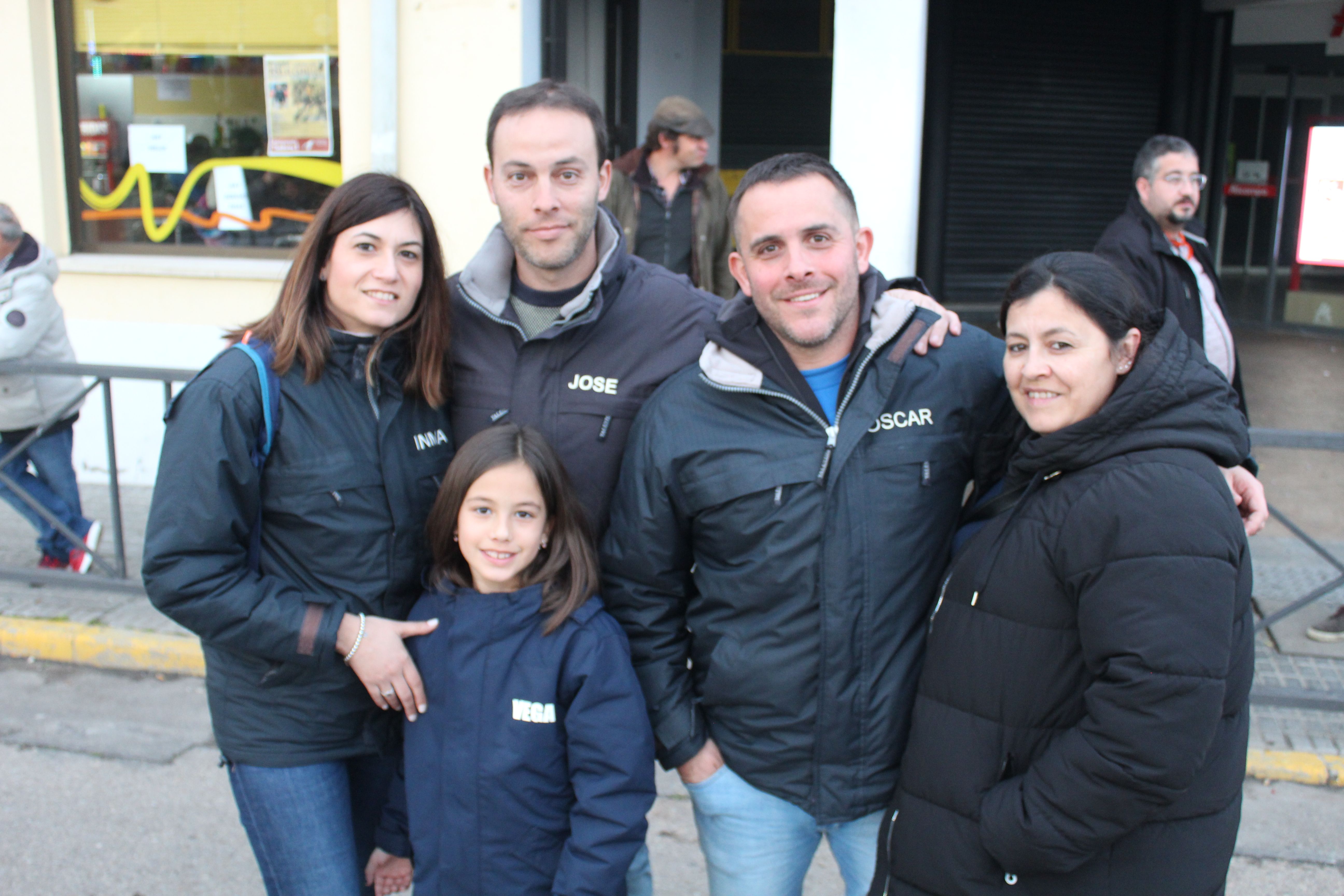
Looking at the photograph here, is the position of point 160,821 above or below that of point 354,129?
below

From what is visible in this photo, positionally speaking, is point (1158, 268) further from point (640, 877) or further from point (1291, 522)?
point (640, 877)

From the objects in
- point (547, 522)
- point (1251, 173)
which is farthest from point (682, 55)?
point (1251, 173)

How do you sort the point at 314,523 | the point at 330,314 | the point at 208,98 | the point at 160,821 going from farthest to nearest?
the point at 208,98, the point at 160,821, the point at 330,314, the point at 314,523

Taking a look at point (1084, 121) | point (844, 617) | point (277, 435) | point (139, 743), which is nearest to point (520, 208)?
point (277, 435)

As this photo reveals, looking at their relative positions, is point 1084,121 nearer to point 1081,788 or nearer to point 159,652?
point 159,652

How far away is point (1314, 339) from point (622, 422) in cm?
1145

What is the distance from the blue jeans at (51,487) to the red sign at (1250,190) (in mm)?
14337

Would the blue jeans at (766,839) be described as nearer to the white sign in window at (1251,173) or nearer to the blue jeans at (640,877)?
the blue jeans at (640,877)

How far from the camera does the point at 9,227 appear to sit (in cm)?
529

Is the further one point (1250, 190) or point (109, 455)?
point (1250, 190)

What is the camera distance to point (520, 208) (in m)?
2.48

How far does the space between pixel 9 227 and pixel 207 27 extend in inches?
88.4

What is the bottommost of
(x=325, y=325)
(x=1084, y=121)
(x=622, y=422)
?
(x=622, y=422)

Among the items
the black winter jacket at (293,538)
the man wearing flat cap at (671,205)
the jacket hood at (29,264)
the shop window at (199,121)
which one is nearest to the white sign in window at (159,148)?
the shop window at (199,121)
